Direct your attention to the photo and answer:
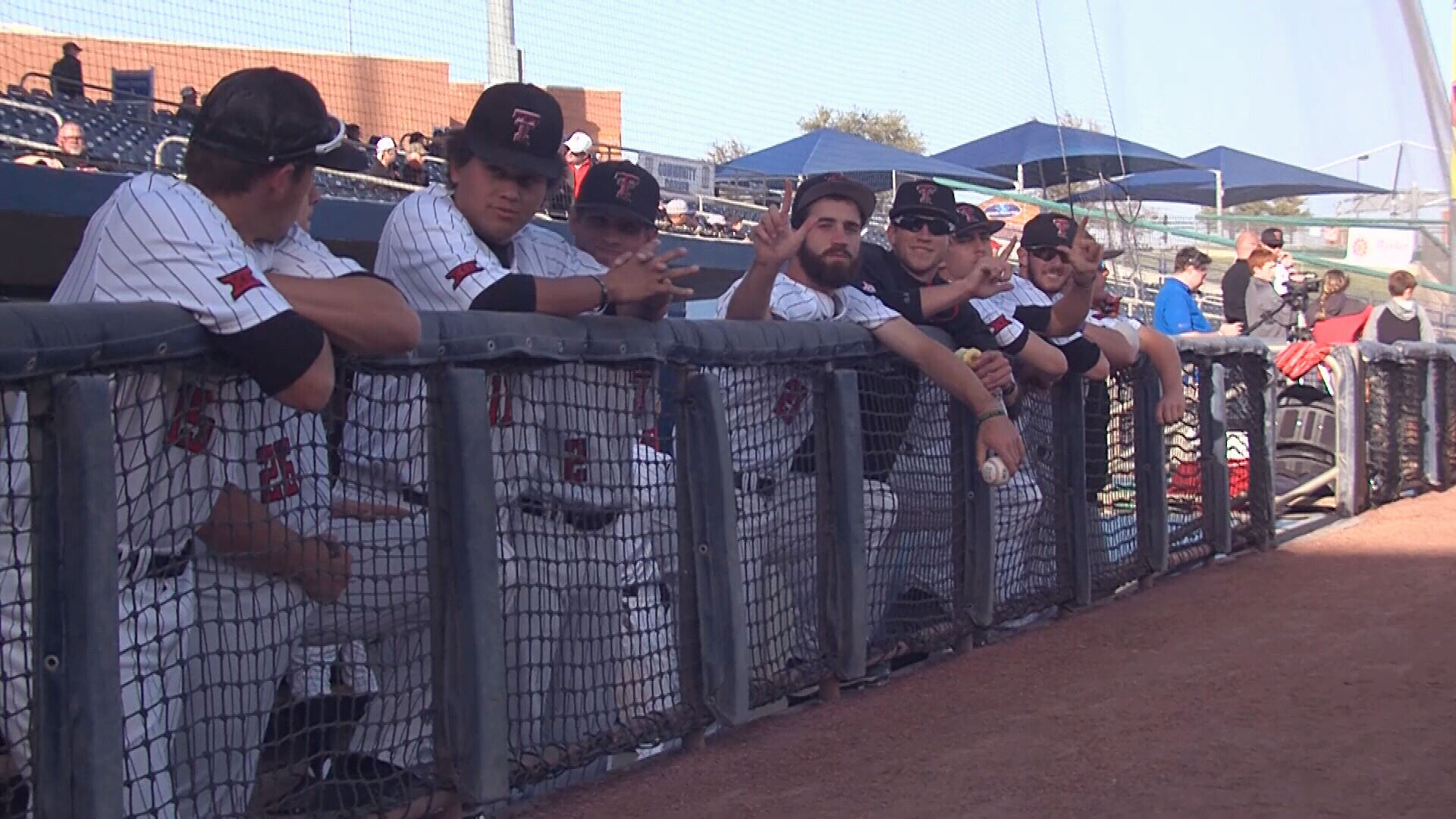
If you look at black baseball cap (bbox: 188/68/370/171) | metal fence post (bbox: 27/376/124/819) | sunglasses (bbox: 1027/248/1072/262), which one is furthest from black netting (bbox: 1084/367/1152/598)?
metal fence post (bbox: 27/376/124/819)

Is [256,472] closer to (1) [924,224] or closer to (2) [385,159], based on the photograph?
(1) [924,224]

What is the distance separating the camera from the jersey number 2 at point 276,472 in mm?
2730

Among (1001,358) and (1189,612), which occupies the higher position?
(1001,358)

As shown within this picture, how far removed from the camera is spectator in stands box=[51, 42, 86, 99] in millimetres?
10562

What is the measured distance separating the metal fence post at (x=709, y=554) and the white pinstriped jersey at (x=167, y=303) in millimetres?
1353

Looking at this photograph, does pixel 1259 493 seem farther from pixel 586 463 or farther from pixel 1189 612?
pixel 586 463

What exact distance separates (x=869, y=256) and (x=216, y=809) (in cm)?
291

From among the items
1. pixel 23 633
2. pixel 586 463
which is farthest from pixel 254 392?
pixel 586 463

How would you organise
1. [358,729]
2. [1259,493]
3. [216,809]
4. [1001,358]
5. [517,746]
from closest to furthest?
1. [216,809]
2. [358,729]
3. [517,746]
4. [1001,358]
5. [1259,493]

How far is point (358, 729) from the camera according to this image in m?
3.03

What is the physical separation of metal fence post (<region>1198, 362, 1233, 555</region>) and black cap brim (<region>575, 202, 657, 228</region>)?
11.8ft

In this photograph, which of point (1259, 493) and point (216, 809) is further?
point (1259, 493)

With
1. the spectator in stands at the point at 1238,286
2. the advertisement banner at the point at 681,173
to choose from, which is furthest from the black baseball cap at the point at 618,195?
the advertisement banner at the point at 681,173

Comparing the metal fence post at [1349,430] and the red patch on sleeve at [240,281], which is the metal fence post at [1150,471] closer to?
the metal fence post at [1349,430]
